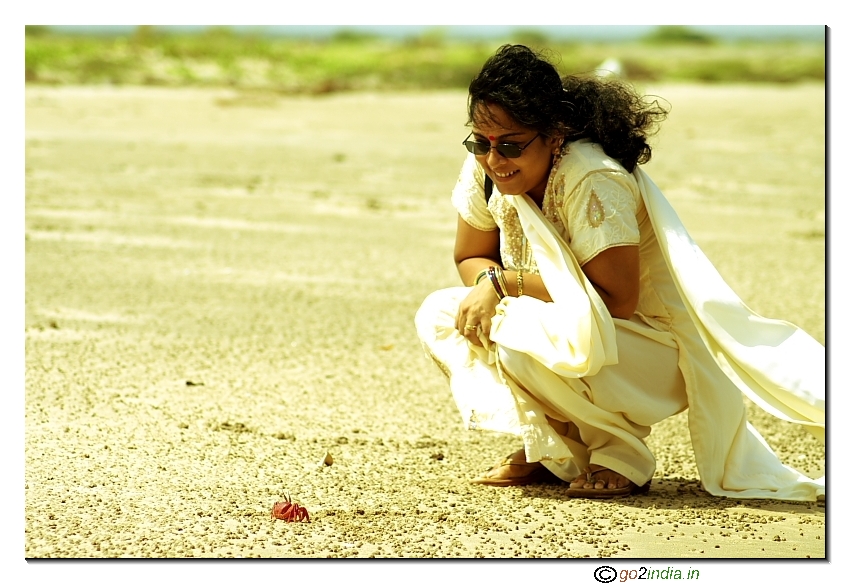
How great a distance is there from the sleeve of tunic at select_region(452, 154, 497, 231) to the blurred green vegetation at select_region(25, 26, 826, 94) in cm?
1109

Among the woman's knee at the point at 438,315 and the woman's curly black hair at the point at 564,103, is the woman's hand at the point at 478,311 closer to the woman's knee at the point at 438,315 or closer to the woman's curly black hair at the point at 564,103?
the woman's knee at the point at 438,315

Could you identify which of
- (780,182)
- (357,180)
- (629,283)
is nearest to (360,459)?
(629,283)

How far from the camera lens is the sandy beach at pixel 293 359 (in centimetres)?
304

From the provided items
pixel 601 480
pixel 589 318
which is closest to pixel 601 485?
pixel 601 480

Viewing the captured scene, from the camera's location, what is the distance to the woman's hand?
128 inches

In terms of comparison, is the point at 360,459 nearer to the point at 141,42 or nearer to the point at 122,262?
the point at 122,262

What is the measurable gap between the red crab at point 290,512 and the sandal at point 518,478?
0.61 meters

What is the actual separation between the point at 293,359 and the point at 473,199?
5.98 ft

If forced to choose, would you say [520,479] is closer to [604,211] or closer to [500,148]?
[604,211]

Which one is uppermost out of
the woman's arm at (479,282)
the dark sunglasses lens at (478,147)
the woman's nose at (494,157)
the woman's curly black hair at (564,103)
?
the woman's curly black hair at (564,103)

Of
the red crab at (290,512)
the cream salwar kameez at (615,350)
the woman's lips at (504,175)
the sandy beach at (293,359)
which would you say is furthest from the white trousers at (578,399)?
the red crab at (290,512)

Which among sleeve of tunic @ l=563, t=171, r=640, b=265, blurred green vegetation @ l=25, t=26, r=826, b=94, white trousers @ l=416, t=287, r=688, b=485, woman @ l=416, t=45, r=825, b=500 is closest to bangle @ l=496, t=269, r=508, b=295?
woman @ l=416, t=45, r=825, b=500

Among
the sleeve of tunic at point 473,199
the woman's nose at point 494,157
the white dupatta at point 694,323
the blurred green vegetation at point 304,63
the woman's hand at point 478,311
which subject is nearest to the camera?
the white dupatta at point 694,323

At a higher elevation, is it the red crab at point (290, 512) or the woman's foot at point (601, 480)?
the woman's foot at point (601, 480)
